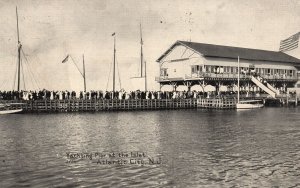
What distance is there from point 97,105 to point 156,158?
36.8 m

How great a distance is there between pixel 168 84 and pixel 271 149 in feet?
164

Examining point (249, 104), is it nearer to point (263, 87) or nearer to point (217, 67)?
point (263, 87)

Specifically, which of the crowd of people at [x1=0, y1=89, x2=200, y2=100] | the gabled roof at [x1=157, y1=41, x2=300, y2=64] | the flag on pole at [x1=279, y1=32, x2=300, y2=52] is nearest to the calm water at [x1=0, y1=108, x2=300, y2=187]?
the crowd of people at [x1=0, y1=89, x2=200, y2=100]

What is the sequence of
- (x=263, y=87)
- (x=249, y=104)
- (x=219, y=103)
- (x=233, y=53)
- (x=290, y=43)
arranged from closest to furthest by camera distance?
1. (x=249, y=104)
2. (x=219, y=103)
3. (x=263, y=87)
4. (x=233, y=53)
5. (x=290, y=43)

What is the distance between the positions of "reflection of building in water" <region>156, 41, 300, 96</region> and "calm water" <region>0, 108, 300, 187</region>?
34.2 m

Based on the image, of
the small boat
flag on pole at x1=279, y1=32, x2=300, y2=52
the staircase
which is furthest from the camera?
flag on pole at x1=279, y1=32, x2=300, y2=52

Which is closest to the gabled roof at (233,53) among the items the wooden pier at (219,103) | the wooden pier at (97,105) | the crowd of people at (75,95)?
the crowd of people at (75,95)

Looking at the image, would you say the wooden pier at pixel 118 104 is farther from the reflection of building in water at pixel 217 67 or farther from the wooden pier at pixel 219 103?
the reflection of building in water at pixel 217 67

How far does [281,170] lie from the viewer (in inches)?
650

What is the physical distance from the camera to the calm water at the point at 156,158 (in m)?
14.8

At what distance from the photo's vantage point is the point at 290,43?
85.9 metres

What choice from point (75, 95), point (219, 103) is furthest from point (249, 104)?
point (75, 95)

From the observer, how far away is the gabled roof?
6614 cm

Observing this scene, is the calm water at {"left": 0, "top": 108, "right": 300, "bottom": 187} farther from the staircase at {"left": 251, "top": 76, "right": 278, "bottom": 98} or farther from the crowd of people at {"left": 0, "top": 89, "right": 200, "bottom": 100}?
the staircase at {"left": 251, "top": 76, "right": 278, "bottom": 98}
